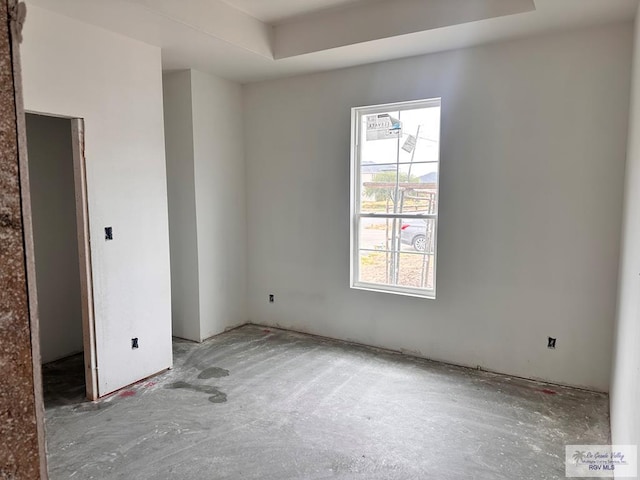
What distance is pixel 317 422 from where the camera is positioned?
283 centimetres

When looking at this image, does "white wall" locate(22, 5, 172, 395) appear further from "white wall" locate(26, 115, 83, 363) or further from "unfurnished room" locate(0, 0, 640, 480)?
"white wall" locate(26, 115, 83, 363)

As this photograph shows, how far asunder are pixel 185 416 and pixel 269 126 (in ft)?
9.56

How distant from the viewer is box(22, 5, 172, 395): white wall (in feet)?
9.05

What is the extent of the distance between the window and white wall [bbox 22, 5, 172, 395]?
5.93 feet

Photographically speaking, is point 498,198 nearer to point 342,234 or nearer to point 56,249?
point 342,234

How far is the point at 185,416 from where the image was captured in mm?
2891

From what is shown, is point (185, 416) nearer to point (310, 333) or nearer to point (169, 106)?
point (310, 333)

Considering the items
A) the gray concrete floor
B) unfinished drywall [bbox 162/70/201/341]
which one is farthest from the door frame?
unfinished drywall [bbox 162/70/201/341]

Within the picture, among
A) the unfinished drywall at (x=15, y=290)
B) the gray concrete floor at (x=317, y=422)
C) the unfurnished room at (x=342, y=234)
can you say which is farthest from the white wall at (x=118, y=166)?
the unfinished drywall at (x=15, y=290)

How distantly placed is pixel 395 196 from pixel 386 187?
12cm

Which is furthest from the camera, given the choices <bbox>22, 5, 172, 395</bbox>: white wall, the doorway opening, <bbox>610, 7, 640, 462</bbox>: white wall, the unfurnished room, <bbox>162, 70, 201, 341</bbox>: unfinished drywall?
<bbox>162, 70, 201, 341</bbox>: unfinished drywall

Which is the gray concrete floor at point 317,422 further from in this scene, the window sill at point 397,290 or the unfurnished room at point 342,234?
the window sill at point 397,290

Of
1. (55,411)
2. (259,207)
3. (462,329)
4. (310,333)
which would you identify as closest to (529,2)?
(462,329)

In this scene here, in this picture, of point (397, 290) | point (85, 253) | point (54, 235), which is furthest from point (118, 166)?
point (397, 290)
